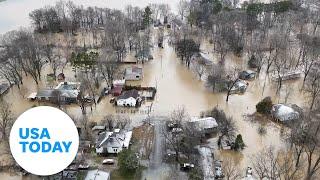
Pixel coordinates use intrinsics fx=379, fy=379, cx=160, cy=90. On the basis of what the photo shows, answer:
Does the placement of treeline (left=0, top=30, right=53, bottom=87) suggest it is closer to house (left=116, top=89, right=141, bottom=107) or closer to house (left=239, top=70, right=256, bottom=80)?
house (left=116, top=89, right=141, bottom=107)

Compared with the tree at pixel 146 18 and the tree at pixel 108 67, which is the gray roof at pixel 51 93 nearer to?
the tree at pixel 108 67

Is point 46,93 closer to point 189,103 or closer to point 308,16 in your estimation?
point 189,103

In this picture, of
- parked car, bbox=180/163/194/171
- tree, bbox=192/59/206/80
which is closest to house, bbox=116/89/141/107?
tree, bbox=192/59/206/80

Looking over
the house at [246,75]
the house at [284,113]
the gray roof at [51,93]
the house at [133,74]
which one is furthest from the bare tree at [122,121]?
the house at [246,75]

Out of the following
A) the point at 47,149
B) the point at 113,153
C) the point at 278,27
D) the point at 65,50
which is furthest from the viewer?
the point at 278,27

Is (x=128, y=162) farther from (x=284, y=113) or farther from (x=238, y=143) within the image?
(x=284, y=113)

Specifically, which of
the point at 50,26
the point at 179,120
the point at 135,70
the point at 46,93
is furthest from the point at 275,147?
the point at 50,26

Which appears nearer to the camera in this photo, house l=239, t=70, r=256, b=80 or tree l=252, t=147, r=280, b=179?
tree l=252, t=147, r=280, b=179
